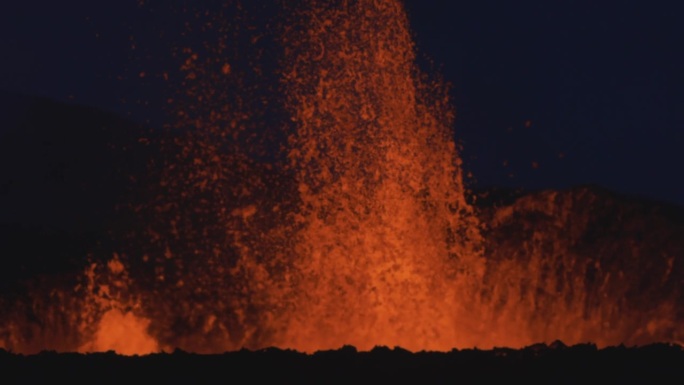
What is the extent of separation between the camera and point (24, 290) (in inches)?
446

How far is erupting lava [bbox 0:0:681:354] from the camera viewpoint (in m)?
9.95

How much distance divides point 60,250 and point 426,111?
616 cm

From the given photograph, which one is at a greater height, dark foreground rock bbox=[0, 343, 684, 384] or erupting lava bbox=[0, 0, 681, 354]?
erupting lava bbox=[0, 0, 681, 354]

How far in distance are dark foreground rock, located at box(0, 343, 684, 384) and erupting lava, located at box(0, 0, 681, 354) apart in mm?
3131

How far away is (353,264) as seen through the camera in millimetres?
10914

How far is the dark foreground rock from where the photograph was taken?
18.3ft

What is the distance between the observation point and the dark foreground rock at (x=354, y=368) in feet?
18.3

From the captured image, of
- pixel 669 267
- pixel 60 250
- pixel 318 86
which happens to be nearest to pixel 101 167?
pixel 60 250

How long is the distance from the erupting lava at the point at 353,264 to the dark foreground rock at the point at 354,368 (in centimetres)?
313

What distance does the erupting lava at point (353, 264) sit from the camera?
9.95m

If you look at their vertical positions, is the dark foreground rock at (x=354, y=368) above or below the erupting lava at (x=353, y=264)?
below

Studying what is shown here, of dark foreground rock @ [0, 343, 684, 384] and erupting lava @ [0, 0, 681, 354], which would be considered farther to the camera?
erupting lava @ [0, 0, 681, 354]

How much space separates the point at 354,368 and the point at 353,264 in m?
5.23

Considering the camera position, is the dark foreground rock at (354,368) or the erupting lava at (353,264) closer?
the dark foreground rock at (354,368)
